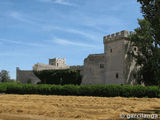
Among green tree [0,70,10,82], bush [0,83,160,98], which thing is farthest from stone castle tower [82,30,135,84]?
green tree [0,70,10,82]

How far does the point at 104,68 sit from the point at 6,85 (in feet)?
43.7

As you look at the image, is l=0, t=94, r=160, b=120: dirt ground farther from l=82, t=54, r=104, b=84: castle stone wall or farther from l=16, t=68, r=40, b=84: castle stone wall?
l=16, t=68, r=40, b=84: castle stone wall

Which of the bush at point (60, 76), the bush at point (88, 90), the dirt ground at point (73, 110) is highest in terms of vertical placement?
the bush at point (60, 76)

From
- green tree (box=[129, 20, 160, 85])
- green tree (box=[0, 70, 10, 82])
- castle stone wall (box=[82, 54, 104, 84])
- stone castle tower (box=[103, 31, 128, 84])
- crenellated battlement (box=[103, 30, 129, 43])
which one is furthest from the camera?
green tree (box=[0, 70, 10, 82])

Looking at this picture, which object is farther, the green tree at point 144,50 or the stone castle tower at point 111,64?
the stone castle tower at point 111,64

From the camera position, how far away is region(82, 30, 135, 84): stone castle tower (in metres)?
28.2

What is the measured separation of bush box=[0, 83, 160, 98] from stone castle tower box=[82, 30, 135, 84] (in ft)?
22.1

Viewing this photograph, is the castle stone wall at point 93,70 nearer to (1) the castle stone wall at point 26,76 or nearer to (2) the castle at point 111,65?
(2) the castle at point 111,65

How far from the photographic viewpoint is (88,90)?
73.3ft

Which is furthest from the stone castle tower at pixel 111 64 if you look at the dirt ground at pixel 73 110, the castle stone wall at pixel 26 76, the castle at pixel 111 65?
the dirt ground at pixel 73 110

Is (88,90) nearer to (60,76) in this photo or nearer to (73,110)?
(73,110)

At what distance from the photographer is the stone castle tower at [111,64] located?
2816cm

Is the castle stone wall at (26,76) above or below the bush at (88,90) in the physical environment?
above

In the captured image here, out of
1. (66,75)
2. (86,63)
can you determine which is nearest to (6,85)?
(66,75)
